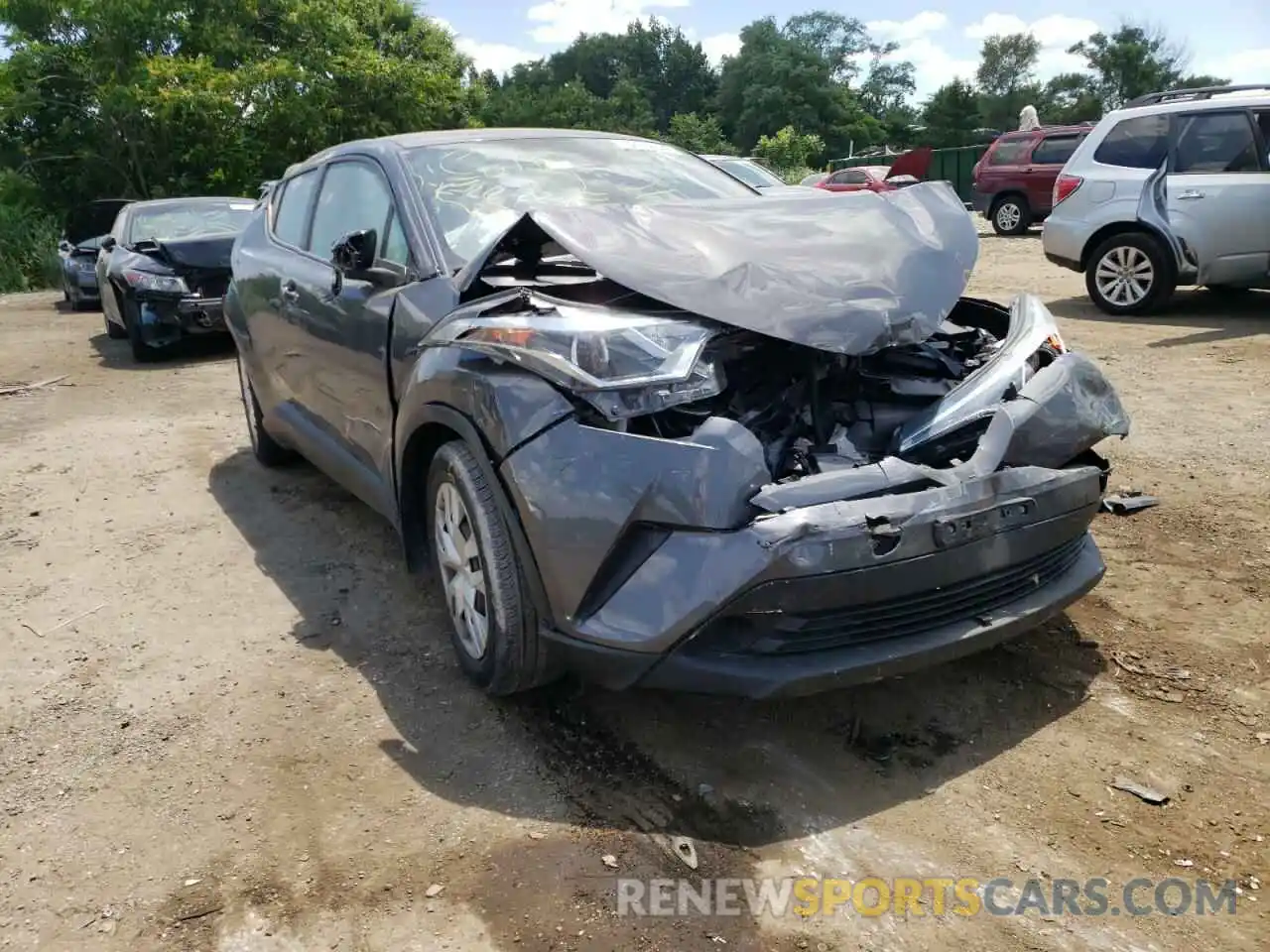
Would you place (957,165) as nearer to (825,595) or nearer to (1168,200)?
(1168,200)

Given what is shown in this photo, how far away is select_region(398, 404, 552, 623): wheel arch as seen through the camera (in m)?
2.59

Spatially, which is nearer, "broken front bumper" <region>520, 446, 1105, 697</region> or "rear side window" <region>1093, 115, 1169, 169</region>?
"broken front bumper" <region>520, 446, 1105, 697</region>

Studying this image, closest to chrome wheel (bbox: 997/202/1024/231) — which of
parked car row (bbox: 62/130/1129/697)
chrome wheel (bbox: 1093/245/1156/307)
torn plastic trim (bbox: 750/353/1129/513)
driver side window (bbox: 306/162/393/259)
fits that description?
chrome wheel (bbox: 1093/245/1156/307)

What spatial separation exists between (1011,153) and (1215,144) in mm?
10024

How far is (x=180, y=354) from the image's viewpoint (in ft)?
32.4

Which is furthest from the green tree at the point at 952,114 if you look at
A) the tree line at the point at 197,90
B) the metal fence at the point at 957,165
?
the tree line at the point at 197,90

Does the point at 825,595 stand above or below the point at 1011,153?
below

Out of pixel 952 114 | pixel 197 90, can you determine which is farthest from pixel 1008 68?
pixel 197 90

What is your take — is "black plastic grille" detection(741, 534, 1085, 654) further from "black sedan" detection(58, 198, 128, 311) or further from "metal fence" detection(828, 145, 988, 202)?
"metal fence" detection(828, 145, 988, 202)

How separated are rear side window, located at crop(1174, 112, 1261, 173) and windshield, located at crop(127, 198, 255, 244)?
8522 mm

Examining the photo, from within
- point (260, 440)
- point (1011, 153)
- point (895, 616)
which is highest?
point (1011, 153)

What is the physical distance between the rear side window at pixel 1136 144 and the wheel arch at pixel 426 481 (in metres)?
7.76

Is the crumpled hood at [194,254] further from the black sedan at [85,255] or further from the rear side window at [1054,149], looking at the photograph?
the rear side window at [1054,149]

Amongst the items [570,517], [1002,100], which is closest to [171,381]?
[570,517]
